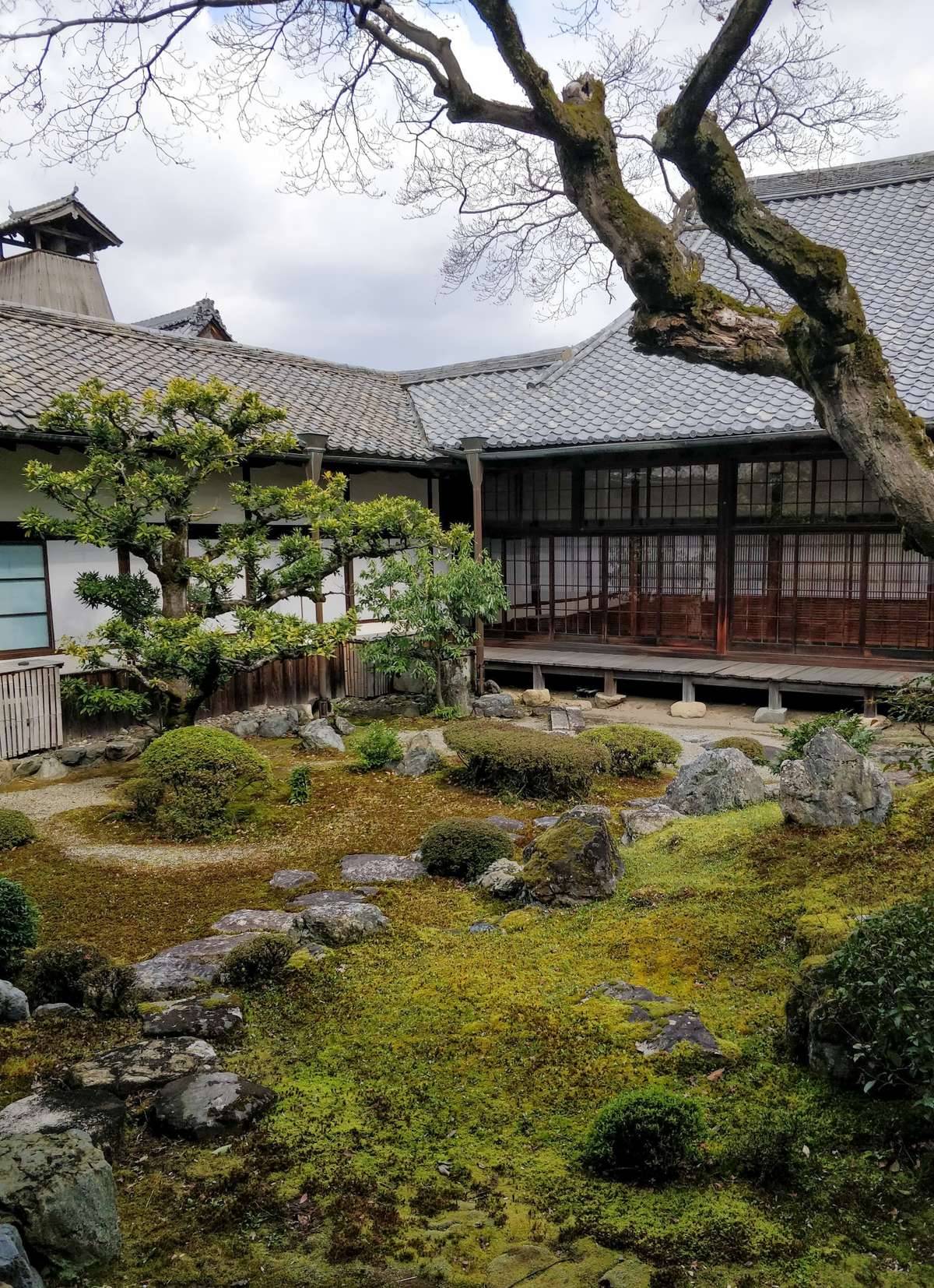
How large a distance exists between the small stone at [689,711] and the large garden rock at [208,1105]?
11019mm

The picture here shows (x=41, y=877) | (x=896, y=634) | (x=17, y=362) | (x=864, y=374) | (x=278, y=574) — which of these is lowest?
(x=41, y=877)

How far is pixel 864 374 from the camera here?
12.9 ft

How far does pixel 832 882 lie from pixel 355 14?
5.77 m

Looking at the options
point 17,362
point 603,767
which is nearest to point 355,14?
point 603,767

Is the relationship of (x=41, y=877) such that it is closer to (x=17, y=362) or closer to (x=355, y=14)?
(x=355, y=14)

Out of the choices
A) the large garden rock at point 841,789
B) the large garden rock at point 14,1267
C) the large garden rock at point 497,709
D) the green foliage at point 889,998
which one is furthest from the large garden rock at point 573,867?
the large garden rock at point 497,709

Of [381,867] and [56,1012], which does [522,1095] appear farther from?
[381,867]

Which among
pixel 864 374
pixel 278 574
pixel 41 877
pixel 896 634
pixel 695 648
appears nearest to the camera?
pixel 864 374

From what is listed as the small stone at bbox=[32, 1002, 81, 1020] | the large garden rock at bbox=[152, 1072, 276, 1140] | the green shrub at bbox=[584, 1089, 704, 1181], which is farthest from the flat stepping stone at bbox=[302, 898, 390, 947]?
the green shrub at bbox=[584, 1089, 704, 1181]

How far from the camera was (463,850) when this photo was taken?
7.71 m

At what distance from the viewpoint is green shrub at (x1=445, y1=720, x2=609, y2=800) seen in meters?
9.76

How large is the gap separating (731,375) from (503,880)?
1231 centimetres

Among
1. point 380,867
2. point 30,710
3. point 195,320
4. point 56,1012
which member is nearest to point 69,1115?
point 56,1012

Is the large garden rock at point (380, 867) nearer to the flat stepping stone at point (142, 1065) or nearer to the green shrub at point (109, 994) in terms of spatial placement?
the green shrub at point (109, 994)
